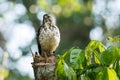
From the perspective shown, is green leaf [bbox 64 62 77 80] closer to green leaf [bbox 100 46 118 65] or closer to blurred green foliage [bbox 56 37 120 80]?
blurred green foliage [bbox 56 37 120 80]

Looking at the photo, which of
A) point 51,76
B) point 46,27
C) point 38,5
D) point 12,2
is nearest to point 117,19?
point 38,5

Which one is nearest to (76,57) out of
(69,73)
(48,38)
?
(69,73)

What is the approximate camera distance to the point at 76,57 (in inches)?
120

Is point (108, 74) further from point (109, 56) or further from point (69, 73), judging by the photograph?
point (69, 73)

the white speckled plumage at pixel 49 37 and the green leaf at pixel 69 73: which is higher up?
the white speckled plumage at pixel 49 37

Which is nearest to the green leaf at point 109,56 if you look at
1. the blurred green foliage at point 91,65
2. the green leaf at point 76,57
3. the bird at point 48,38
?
the blurred green foliage at point 91,65

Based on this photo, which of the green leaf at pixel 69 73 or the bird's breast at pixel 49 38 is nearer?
the green leaf at pixel 69 73

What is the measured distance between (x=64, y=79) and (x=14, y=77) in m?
10.4

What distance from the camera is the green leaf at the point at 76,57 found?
3043 millimetres

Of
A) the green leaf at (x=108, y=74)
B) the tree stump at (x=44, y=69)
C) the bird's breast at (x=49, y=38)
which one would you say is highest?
the bird's breast at (x=49, y=38)

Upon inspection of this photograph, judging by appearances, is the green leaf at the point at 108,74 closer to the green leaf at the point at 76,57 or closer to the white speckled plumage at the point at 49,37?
the green leaf at the point at 76,57

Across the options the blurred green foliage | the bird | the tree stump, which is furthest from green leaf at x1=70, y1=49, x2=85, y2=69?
the bird

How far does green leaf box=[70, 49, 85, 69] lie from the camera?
304cm

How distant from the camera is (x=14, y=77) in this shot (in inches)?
526
